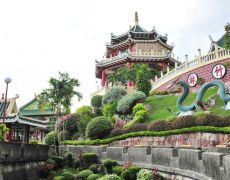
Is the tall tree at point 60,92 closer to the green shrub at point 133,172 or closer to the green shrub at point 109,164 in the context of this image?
the green shrub at point 109,164

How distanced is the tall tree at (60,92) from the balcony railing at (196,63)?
10780mm

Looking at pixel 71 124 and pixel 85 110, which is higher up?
pixel 85 110

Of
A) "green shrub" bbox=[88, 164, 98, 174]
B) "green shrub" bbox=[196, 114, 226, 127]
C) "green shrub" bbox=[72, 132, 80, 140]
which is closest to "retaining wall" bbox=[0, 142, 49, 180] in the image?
"green shrub" bbox=[88, 164, 98, 174]

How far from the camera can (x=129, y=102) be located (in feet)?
108

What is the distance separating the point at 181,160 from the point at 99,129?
50.5 ft

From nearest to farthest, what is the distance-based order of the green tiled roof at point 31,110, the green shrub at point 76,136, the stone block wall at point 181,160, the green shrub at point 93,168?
1. the stone block wall at point 181,160
2. the green shrub at point 93,168
3. the green shrub at point 76,136
4. the green tiled roof at point 31,110

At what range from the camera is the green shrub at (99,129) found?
2741 cm

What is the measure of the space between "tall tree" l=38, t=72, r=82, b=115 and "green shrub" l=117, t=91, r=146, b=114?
13.9 feet

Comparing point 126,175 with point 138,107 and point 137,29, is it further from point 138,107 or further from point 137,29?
point 137,29

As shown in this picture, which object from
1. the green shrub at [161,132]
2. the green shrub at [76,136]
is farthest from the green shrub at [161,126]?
the green shrub at [76,136]

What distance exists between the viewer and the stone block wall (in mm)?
8402

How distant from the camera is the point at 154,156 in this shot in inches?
599

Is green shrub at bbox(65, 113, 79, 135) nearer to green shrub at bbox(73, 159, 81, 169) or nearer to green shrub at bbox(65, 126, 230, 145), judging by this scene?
green shrub at bbox(65, 126, 230, 145)

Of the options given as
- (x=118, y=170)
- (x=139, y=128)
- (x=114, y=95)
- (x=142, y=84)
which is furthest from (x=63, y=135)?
(x=118, y=170)
